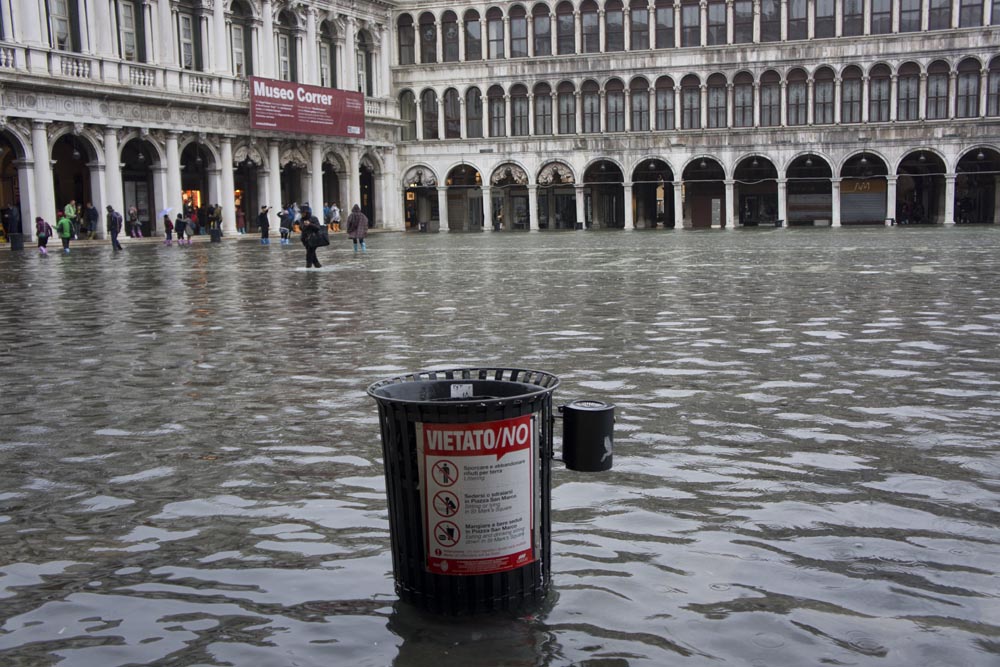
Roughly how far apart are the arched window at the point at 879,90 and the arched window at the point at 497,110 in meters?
18.1

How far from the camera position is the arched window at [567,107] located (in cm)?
5744

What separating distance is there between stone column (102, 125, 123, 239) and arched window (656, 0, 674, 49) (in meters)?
28.3

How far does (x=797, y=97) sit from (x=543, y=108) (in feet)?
41.7

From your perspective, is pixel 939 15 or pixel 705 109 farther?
pixel 705 109

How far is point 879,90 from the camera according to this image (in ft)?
174

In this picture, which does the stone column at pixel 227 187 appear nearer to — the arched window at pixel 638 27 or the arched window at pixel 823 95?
the arched window at pixel 638 27

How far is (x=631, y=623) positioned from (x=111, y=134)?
3922cm

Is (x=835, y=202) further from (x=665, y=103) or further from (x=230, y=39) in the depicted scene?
(x=230, y=39)

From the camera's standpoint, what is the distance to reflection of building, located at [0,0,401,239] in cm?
3647

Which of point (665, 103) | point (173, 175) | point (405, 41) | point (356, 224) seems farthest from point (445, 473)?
point (405, 41)

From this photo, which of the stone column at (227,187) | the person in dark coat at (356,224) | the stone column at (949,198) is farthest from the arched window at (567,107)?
the person in dark coat at (356,224)

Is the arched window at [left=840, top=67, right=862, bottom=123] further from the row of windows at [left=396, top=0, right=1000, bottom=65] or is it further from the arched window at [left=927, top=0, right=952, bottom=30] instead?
the arched window at [left=927, top=0, right=952, bottom=30]

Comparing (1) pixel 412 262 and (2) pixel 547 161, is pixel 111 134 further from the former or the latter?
(2) pixel 547 161

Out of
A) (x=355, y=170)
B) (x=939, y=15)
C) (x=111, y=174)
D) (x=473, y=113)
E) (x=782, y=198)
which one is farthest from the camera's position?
(x=473, y=113)
